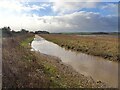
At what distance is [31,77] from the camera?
9.95 metres

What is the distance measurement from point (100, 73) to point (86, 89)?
7.52m

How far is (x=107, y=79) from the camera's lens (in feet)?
52.6

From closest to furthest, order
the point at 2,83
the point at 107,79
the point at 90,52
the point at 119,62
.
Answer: the point at 2,83 → the point at 107,79 → the point at 119,62 → the point at 90,52

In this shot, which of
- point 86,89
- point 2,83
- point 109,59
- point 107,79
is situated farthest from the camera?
point 109,59

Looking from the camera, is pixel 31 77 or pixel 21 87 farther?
pixel 31 77

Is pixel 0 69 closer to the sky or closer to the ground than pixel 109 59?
closer to the sky

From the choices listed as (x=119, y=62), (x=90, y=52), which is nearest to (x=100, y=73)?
(x=119, y=62)

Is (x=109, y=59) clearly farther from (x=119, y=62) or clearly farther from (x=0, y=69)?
(x=0, y=69)

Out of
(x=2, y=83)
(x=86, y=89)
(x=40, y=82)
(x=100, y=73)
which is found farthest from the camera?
(x=100, y=73)

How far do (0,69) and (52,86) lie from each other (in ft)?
7.26

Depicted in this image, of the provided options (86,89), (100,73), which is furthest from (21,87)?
(100,73)

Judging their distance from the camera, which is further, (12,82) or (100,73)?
(100,73)

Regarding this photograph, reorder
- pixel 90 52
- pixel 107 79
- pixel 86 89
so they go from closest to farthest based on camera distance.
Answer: pixel 86 89 < pixel 107 79 < pixel 90 52

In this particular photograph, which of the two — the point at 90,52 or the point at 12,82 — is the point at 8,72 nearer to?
the point at 12,82
